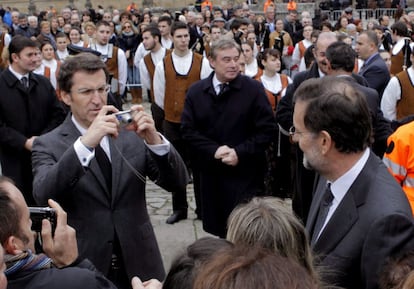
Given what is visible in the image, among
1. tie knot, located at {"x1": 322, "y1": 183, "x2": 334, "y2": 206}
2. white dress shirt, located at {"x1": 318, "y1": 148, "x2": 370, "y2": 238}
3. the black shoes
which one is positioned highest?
white dress shirt, located at {"x1": 318, "y1": 148, "x2": 370, "y2": 238}

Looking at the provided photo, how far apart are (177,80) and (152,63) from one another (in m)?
1.50

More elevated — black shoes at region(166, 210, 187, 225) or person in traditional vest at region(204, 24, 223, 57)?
person in traditional vest at region(204, 24, 223, 57)

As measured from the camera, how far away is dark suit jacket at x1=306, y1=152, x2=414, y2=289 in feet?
8.29

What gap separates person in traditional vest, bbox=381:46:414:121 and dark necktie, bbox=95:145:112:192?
12.1ft

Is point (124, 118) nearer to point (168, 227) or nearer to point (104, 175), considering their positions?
point (104, 175)

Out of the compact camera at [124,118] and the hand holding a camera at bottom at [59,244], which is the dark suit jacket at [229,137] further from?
the hand holding a camera at bottom at [59,244]

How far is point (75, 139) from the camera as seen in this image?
3.42 metres

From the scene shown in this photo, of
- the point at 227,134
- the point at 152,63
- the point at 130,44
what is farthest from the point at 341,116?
the point at 130,44

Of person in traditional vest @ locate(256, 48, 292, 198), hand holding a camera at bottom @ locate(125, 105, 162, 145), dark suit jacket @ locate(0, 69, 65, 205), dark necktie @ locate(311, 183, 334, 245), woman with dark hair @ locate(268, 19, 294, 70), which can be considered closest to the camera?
dark necktie @ locate(311, 183, 334, 245)

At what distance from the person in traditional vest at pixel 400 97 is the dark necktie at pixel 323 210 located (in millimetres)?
3374

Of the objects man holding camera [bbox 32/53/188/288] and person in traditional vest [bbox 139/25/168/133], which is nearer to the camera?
man holding camera [bbox 32/53/188/288]

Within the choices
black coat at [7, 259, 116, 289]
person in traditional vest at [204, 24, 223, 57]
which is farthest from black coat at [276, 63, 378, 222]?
person in traditional vest at [204, 24, 223, 57]

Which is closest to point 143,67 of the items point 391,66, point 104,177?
point 391,66

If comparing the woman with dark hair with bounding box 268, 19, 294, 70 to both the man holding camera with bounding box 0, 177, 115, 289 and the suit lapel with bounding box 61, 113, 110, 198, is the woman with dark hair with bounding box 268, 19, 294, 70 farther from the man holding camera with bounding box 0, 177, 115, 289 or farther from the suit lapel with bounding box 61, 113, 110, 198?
the man holding camera with bounding box 0, 177, 115, 289
